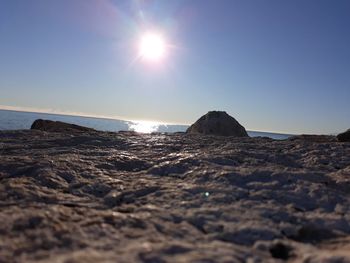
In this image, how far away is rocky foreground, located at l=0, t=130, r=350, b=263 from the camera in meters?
2.84

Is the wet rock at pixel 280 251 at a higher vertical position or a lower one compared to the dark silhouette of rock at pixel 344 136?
lower

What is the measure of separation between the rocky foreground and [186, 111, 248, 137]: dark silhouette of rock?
10.3m

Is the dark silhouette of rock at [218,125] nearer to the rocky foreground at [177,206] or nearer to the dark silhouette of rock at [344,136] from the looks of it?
the dark silhouette of rock at [344,136]

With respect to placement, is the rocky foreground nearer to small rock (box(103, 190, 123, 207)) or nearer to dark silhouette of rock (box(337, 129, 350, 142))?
small rock (box(103, 190, 123, 207))

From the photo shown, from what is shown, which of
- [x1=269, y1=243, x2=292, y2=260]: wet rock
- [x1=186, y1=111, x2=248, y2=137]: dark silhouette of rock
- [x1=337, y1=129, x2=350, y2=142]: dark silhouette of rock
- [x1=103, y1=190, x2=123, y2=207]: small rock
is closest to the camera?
[x1=269, y1=243, x2=292, y2=260]: wet rock

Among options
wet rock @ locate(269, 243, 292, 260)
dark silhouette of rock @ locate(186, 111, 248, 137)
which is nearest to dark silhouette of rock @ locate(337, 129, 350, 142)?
dark silhouette of rock @ locate(186, 111, 248, 137)

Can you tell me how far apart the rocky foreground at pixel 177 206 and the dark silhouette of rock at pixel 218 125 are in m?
10.3

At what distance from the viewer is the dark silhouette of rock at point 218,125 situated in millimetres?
17031

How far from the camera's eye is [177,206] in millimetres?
3875

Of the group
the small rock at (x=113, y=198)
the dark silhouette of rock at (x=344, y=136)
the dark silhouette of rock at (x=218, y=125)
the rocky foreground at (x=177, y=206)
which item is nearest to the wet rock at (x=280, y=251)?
the rocky foreground at (x=177, y=206)

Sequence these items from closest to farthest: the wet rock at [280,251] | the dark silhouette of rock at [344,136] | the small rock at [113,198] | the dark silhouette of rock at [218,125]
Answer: the wet rock at [280,251] < the small rock at [113,198] < the dark silhouette of rock at [344,136] < the dark silhouette of rock at [218,125]

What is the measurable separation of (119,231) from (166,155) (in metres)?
3.34

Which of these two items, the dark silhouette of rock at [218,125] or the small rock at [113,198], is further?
the dark silhouette of rock at [218,125]

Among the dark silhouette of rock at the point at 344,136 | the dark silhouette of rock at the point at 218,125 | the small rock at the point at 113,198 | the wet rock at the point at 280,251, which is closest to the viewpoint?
the wet rock at the point at 280,251
